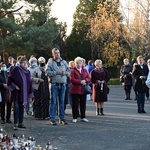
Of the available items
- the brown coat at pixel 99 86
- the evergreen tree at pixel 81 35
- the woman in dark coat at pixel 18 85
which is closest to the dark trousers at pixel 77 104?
the brown coat at pixel 99 86

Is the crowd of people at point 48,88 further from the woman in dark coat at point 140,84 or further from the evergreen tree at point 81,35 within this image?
the evergreen tree at point 81,35

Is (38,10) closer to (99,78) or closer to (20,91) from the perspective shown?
(99,78)

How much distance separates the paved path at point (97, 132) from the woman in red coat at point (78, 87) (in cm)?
35

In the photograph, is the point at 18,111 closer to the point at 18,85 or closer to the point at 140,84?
the point at 18,85

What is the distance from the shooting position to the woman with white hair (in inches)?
449

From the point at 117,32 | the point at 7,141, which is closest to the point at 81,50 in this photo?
the point at 117,32

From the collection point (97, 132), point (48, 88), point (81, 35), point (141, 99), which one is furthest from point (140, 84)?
point (81, 35)

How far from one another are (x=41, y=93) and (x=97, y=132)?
2.65 meters

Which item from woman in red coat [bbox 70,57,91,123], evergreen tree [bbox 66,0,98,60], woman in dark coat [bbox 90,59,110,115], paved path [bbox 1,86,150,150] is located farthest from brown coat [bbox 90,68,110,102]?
evergreen tree [bbox 66,0,98,60]

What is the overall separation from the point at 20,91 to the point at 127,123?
10.2 ft

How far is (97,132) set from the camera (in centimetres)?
943

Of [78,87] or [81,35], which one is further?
[81,35]

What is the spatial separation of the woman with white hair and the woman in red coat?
895 mm

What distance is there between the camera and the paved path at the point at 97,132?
26.2 feet
